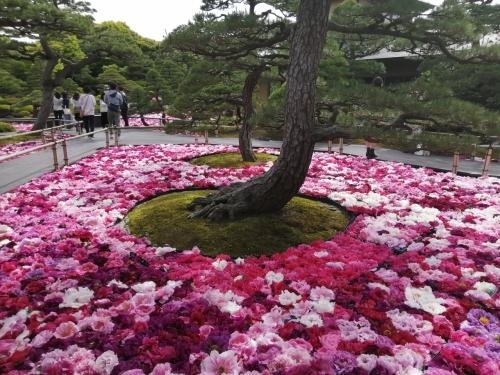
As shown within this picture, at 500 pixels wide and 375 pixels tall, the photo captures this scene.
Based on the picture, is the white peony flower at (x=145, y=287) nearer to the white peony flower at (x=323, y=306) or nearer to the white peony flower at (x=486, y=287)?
the white peony flower at (x=323, y=306)

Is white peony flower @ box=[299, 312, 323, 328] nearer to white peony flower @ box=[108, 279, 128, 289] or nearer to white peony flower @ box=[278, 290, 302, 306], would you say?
white peony flower @ box=[278, 290, 302, 306]

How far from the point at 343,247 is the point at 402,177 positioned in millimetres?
4703

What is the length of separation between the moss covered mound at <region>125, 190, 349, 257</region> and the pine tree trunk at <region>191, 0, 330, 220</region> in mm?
210

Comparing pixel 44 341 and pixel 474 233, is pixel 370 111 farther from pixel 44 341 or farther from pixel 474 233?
pixel 44 341

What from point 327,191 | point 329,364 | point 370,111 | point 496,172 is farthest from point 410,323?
point 496,172

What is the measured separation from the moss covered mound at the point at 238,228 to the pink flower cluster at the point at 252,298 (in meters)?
0.22

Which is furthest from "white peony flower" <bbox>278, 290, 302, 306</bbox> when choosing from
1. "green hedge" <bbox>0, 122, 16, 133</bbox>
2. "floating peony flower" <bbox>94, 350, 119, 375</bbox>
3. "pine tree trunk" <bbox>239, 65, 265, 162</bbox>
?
"green hedge" <bbox>0, 122, 16, 133</bbox>

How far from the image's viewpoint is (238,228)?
16.9ft

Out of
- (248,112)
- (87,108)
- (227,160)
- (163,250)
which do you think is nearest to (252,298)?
(163,250)

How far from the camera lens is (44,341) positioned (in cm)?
303

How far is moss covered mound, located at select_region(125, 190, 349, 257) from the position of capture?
4848 millimetres

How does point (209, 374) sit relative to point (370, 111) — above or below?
below

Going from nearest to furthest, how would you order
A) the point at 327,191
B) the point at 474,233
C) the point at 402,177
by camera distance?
1. the point at 474,233
2. the point at 327,191
3. the point at 402,177

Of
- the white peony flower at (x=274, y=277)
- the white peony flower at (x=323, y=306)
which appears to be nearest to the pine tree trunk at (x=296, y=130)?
the white peony flower at (x=274, y=277)
